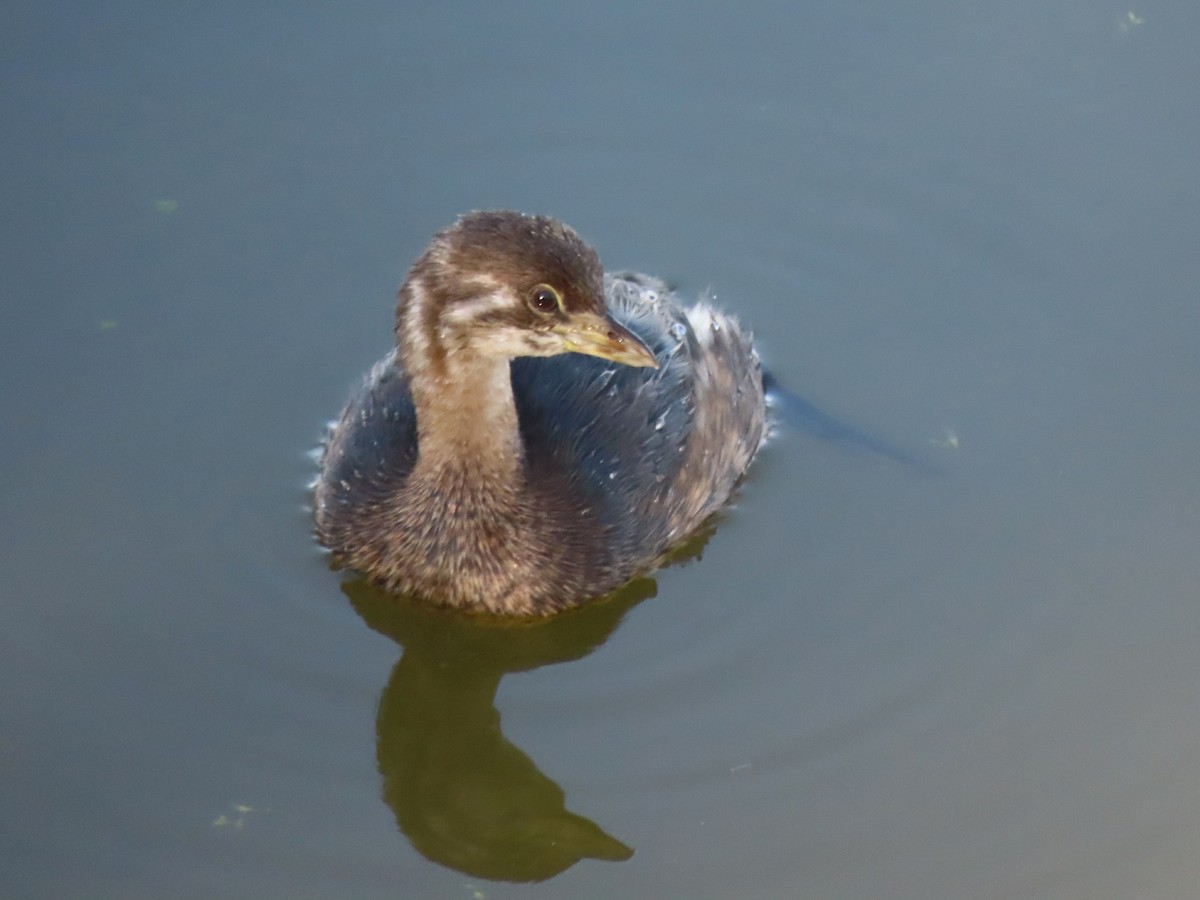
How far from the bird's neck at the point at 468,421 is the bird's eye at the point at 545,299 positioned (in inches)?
11.2

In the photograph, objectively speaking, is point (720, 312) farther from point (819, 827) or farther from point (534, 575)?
point (819, 827)

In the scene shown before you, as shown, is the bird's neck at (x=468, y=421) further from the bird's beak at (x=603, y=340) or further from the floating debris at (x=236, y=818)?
the floating debris at (x=236, y=818)

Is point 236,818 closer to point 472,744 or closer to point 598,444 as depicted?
point 472,744

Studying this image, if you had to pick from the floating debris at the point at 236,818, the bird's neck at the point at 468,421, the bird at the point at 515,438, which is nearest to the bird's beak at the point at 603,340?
the bird at the point at 515,438

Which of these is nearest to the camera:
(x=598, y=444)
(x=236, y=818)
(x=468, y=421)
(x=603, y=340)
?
(x=236, y=818)

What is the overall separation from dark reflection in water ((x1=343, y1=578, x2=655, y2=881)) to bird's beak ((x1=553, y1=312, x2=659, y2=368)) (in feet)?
3.39

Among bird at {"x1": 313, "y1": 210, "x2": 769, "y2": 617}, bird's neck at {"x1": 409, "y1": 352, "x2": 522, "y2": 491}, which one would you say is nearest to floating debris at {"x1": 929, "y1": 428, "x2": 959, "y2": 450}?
bird at {"x1": 313, "y1": 210, "x2": 769, "y2": 617}

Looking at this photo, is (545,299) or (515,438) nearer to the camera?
(545,299)

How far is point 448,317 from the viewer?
636 centimetres

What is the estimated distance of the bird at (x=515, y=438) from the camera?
6.34 m

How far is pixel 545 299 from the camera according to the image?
634 centimetres

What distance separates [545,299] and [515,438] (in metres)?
0.61

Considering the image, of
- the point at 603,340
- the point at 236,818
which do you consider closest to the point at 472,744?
the point at 236,818

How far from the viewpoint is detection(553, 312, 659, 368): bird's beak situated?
6.44 meters
